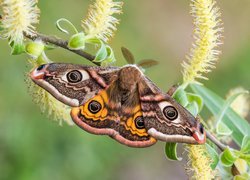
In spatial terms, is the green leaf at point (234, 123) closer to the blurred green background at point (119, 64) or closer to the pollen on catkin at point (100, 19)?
the blurred green background at point (119, 64)

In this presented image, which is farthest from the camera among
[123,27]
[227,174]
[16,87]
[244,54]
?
[244,54]

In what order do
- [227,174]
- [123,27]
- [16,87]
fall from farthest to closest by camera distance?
[123,27] → [16,87] → [227,174]

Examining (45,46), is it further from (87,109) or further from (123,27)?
(123,27)

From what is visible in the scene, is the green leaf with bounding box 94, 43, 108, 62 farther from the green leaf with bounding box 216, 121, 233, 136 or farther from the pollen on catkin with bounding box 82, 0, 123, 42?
the green leaf with bounding box 216, 121, 233, 136

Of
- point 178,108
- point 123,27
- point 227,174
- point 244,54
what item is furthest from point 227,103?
point 244,54

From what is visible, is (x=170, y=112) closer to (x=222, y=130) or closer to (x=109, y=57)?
(x=109, y=57)

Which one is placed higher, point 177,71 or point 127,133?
point 127,133

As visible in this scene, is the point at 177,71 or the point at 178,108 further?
the point at 177,71

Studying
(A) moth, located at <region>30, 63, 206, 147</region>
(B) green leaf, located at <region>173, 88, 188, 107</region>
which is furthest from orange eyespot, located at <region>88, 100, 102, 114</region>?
(B) green leaf, located at <region>173, 88, 188, 107</region>
